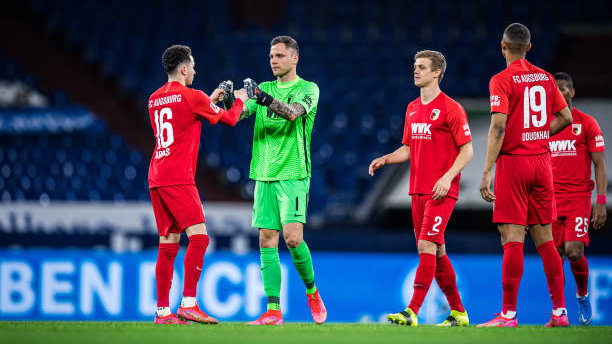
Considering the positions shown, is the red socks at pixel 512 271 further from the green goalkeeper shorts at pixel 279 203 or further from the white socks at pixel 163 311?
the white socks at pixel 163 311

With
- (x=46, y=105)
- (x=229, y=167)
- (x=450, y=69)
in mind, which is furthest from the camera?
(x=46, y=105)

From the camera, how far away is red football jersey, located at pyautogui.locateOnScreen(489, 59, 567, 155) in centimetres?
607

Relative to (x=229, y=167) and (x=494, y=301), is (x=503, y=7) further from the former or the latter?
(x=494, y=301)

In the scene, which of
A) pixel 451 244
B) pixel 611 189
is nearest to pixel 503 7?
pixel 611 189

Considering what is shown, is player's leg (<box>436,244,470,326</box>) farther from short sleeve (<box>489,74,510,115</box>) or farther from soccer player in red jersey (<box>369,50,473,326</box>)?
short sleeve (<box>489,74,510,115</box>)

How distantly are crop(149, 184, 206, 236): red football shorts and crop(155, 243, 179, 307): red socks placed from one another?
0.12 metres

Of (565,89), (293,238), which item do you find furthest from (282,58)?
(565,89)

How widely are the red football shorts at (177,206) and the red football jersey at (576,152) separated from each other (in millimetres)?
3246

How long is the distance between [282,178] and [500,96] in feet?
→ 5.49

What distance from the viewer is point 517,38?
613 centimetres

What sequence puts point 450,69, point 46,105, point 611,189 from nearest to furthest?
point 611,189 < point 450,69 < point 46,105

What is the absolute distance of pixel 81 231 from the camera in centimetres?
1102

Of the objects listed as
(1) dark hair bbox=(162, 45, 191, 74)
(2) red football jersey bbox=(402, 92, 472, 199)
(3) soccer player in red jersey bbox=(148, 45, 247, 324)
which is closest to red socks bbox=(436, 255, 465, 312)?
(2) red football jersey bbox=(402, 92, 472, 199)

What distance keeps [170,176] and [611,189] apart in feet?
25.4
